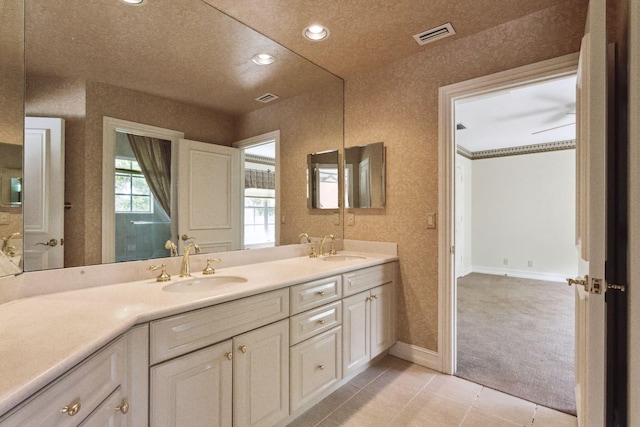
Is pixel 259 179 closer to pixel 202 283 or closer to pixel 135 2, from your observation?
pixel 202 283

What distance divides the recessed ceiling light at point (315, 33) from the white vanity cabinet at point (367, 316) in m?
1.66

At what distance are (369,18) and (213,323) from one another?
1980 mm

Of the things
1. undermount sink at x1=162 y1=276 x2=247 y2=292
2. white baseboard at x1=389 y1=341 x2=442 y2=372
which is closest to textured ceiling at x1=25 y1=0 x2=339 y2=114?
undermount sink at x1=162 y1=276 x2=247 y2=292

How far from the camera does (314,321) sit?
5.85 ft

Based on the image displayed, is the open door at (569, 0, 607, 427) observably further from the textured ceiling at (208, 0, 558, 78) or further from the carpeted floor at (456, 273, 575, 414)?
the carpeted floor at (456, 273, 575, 414)

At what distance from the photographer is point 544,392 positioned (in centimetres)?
200

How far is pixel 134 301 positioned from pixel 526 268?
629 centimetres

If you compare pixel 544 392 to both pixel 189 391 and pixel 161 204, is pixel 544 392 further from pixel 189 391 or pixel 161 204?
pixel 161 204

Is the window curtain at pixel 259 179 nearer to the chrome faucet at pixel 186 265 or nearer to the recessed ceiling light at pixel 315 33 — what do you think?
the chrome faucet at pixel 186 265

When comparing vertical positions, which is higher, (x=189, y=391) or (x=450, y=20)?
(x=450, y=20)

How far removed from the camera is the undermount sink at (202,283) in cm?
159

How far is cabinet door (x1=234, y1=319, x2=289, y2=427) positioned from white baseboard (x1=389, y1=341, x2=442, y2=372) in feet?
4.02

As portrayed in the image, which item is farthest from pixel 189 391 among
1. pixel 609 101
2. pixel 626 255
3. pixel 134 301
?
pixel 609 101

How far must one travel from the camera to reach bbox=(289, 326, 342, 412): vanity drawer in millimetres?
1671
